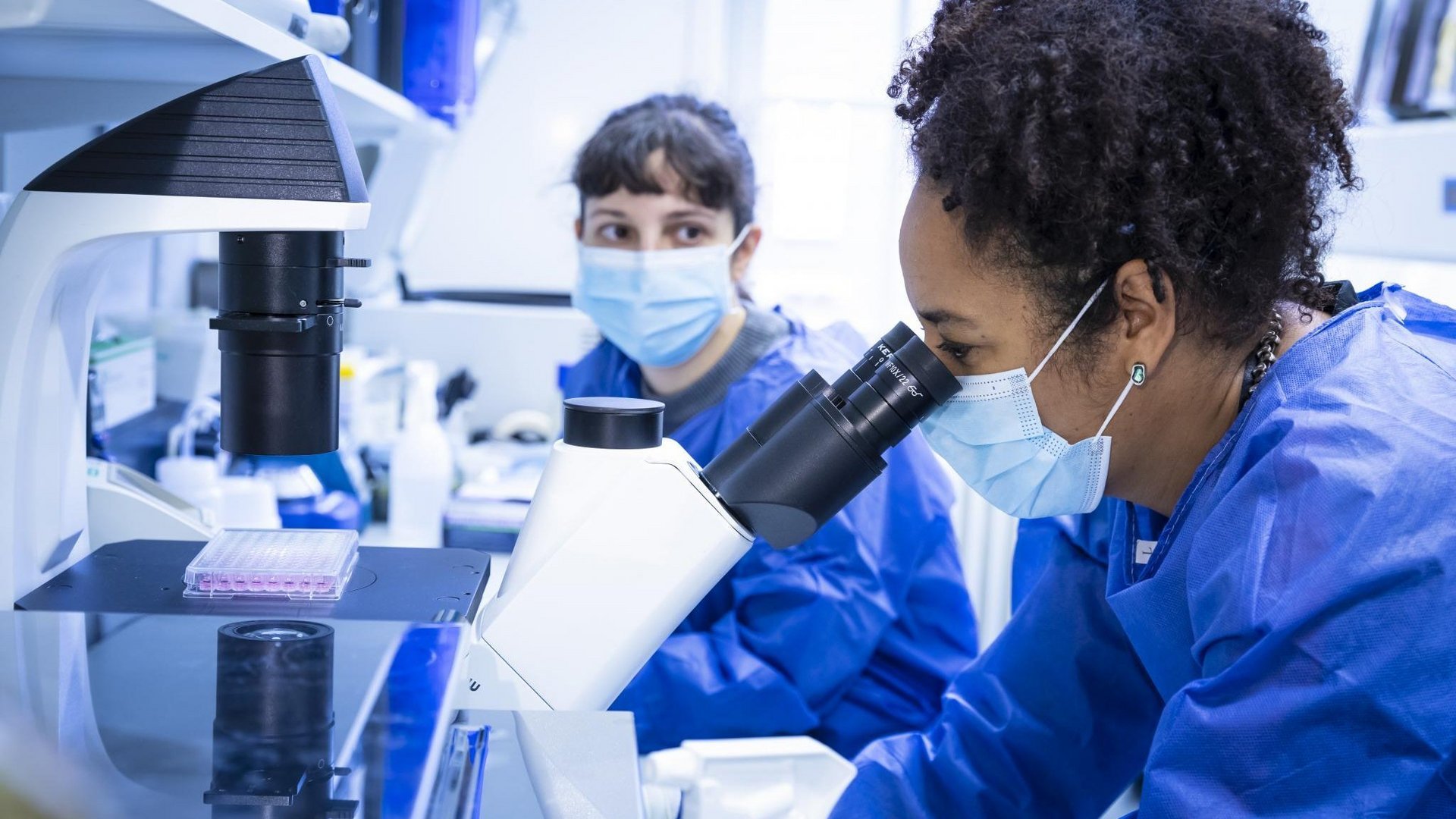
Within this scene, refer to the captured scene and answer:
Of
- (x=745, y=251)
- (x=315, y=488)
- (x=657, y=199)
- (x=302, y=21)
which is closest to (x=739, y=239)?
(x=745, y=251)

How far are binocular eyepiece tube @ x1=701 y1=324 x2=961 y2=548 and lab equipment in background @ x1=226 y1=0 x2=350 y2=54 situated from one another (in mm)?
489

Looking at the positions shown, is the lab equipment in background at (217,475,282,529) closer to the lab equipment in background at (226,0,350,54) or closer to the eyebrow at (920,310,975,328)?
the lab equipment in background at (226,0,350,54)

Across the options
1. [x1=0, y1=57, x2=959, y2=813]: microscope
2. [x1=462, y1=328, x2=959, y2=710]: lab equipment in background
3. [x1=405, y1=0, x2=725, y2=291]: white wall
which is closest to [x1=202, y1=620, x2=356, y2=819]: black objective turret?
[x1=0, y1=57, x2=959, y2=813]: microscope

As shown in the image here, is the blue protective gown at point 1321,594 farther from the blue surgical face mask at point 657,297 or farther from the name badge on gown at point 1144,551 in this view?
the blue surgical face mask at point 657,297

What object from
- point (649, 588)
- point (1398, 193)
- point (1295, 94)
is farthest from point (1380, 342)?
point (1398, 193)

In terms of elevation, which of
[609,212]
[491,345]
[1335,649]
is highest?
[609,212]

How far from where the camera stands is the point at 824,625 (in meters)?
1.41

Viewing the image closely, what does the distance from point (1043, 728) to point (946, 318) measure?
0.39 meters

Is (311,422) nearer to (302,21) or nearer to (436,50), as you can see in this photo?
(302,21)

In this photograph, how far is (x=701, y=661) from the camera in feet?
4.52

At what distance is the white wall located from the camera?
11.3 feet

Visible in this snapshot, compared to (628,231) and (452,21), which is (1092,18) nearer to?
(628,231)

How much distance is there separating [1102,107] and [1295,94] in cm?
16

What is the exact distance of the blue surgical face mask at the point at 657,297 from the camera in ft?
5.48
